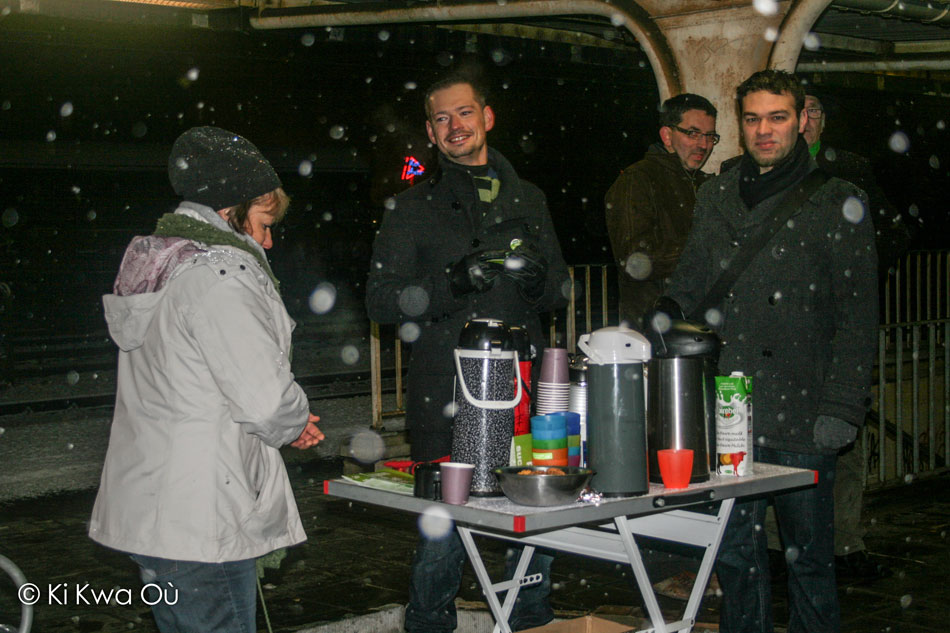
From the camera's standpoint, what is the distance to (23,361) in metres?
18.1

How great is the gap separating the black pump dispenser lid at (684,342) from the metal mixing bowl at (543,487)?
2.05 feet

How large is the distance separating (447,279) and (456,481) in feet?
3.95

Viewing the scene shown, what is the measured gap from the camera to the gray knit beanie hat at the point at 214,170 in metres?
3.09

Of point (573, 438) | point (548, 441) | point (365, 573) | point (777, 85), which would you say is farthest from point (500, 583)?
point (365, 573)

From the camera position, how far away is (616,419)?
3129mm

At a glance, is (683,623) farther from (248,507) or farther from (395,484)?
(248,507)

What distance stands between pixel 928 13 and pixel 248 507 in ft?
24.2

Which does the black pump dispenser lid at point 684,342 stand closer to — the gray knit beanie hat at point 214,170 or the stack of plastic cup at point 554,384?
the stack of plastic cup at point 554,384

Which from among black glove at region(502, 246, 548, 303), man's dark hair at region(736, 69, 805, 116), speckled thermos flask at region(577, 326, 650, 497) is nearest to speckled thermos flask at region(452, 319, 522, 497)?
speckled thermos flask at region(577, 326, 650, 497)

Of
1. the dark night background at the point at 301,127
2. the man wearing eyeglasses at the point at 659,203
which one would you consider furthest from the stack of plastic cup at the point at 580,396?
the dark night background at the point at 301,127

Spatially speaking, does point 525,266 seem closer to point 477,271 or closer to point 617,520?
point 477,271

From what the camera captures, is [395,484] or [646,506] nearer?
[646,506]

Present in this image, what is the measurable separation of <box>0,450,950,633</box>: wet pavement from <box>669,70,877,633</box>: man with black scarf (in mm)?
776

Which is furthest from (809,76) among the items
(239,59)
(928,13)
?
(239,59)
